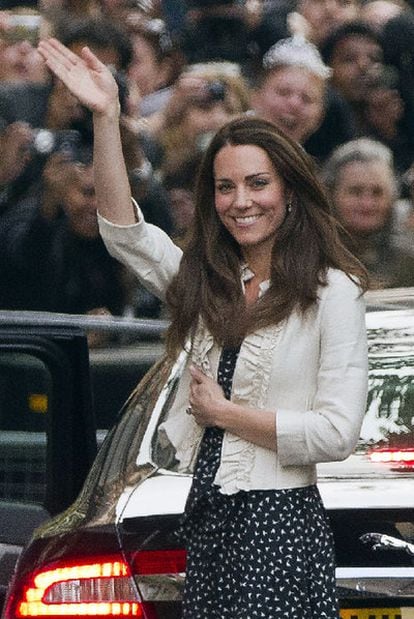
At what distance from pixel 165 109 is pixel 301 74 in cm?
61

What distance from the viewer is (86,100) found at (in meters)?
3.95

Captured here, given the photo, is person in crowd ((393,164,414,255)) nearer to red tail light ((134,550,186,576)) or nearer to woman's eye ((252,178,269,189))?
woman's eye ((252,178,269,189))

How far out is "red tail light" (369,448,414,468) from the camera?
390cm

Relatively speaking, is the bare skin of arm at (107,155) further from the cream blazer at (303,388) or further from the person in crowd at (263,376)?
the cream blazer at (303,388)

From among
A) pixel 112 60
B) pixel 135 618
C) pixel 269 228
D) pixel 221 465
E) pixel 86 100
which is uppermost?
pixel 112 60

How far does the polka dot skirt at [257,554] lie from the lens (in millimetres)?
3611

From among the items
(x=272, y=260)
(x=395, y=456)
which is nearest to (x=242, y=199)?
(x=272, y=260)

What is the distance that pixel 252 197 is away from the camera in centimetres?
378

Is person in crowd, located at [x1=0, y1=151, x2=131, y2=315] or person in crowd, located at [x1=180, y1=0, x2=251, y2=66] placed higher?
person in crowd, located at [x1=180, y1=0, x2=251, y2=66]

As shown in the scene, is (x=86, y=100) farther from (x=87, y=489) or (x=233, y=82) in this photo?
(x=233, y=82)

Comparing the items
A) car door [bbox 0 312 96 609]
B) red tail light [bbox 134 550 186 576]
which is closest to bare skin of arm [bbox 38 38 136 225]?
red tail light [bbox 134 550 186 576]

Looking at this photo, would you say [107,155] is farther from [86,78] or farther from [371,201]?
[371,201]

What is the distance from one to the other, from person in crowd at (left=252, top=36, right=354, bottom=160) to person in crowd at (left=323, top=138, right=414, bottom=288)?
10 centimetres

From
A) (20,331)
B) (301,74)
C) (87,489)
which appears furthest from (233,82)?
(87,489)
